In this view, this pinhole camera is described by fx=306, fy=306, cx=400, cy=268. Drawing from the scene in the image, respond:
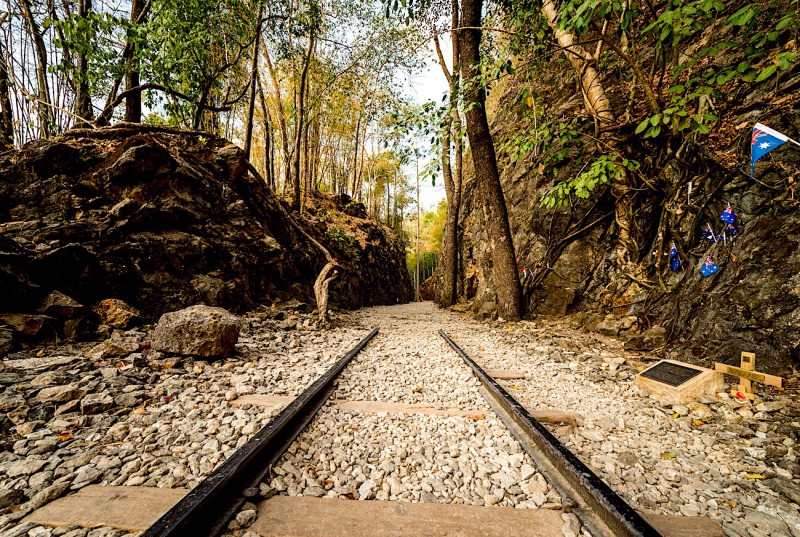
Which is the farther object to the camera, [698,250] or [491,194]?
[491,194]

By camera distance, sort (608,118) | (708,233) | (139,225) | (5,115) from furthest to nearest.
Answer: (5,115)
(608,118)
(139,225)
(708,233)

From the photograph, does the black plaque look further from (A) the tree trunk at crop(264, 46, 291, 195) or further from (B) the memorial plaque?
Answer: (A) the tree trunk at crop(264, 46, 291, 195)

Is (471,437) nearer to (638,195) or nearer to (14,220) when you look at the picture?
(638,195)

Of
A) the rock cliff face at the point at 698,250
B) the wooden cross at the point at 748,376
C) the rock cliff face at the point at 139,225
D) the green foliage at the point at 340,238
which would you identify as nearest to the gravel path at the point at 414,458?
the wooden cross at the point at 748,376

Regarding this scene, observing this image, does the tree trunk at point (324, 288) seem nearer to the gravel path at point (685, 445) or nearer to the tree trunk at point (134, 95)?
the gravel path at point (685, 445)

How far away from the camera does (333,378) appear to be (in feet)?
9.34

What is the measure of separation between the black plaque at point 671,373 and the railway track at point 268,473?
4.92ft

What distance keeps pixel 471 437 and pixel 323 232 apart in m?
10.0

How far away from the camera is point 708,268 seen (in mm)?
3334

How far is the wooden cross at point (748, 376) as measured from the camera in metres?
2.21

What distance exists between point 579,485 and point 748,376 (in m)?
2.10

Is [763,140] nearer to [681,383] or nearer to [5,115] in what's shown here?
[681,383]

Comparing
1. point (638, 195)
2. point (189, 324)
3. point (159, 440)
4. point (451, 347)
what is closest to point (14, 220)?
point (189, 324)

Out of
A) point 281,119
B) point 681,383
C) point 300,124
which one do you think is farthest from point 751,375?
point 281,119
